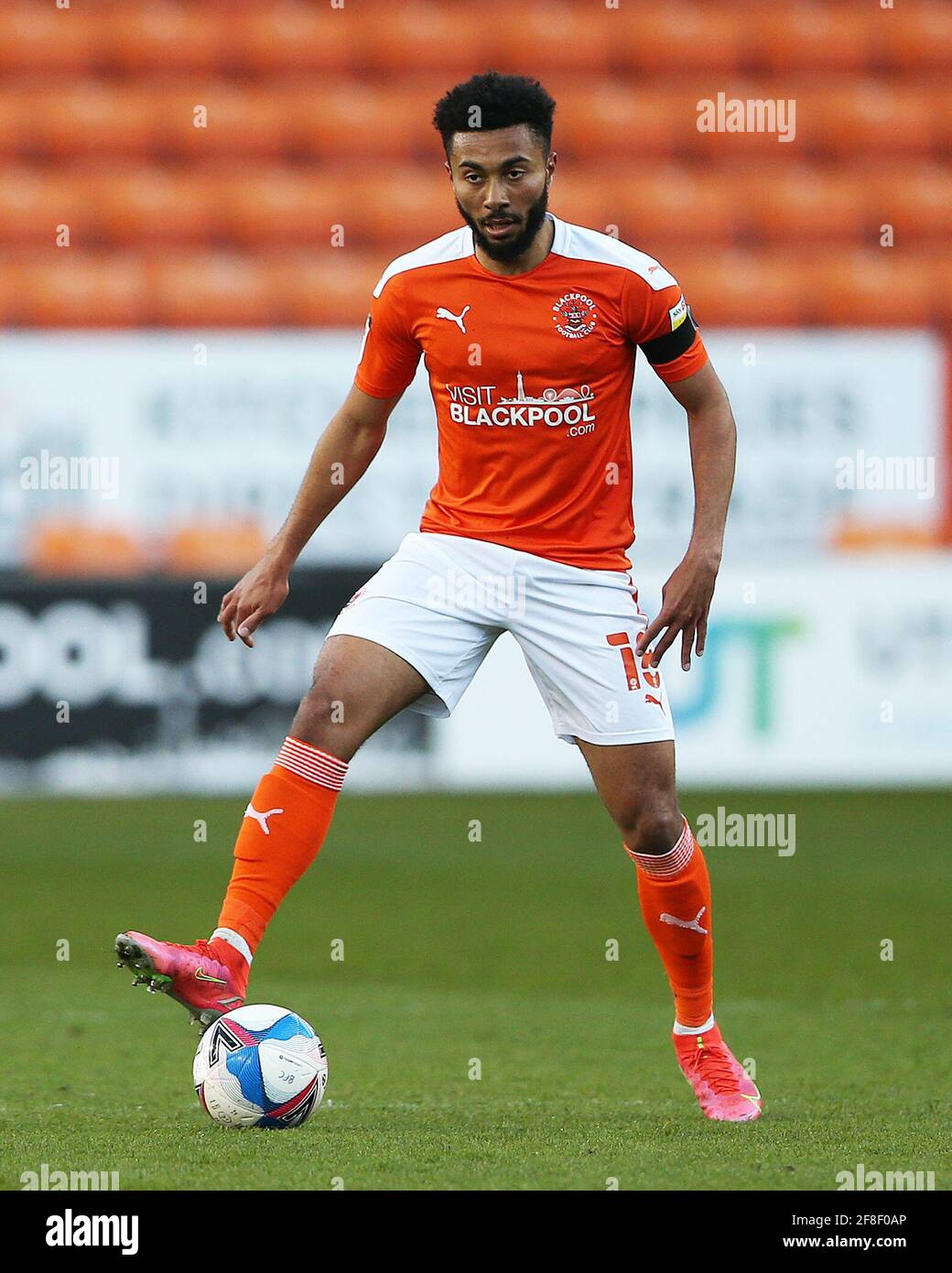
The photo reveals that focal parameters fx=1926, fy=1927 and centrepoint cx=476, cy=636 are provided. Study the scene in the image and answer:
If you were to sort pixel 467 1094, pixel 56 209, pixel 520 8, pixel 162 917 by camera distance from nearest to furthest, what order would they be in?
1. pixel 467 1094
2. pixel 162 917
3. pixel 56 209
4. pixel 520 8

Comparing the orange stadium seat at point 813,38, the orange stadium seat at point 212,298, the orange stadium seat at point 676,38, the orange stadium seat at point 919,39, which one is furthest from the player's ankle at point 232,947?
the orange stadium seat at point 919,39

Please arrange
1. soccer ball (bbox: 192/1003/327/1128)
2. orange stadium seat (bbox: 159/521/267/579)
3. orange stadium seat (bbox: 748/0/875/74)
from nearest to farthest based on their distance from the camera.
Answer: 1. soccer ball (bbox: 192/1003/327/1128)
2. orange stadium seat (bbox: 159/521/267/579)
3. orange stadium seat (bbox: 748/0/875/74)

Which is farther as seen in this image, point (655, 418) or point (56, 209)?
point (56, 209)

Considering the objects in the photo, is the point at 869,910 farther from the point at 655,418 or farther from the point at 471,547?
the point at 655,418

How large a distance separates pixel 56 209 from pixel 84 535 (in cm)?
334

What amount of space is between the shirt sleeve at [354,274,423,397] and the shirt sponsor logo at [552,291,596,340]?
1.07 feet

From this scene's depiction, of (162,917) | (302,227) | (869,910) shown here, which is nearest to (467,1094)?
(162,917)

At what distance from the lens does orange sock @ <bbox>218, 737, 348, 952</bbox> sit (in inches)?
152

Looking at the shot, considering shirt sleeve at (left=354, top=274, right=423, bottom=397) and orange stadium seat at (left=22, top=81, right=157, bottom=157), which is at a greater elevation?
orange stadium seat at (left=22, top=81, right=157, bottom=157)

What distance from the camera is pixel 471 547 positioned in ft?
13.4

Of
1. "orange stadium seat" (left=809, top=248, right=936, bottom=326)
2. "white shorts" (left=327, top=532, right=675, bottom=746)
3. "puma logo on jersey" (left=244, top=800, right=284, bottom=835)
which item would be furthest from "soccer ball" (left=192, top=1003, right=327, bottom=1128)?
"orange stadium seat" (left=809, top=248, right=936, bottom=326)

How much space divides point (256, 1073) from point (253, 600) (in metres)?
1.02

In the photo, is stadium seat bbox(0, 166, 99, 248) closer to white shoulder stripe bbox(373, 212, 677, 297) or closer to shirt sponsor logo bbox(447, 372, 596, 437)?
white shoulder stripe bbox(373, 212, 677, 297)

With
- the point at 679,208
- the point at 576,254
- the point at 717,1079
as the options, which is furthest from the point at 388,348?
the point at 679,208
